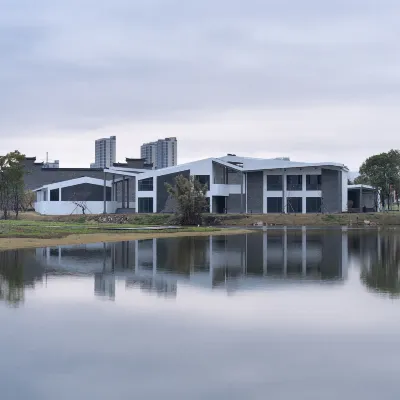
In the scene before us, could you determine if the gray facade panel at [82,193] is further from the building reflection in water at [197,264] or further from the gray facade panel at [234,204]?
the building reflection in water at [197,264]

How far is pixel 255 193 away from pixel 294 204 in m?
5.10

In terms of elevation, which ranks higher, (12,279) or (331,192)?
(331,192)

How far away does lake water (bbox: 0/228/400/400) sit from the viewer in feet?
33.1

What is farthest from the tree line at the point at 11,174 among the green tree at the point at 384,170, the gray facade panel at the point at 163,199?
the green tree at the point at 384,170

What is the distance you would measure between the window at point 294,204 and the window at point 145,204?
58.0 ft

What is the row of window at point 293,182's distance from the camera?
3113 inches

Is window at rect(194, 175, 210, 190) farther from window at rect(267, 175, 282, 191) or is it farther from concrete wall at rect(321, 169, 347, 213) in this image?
concrete wall at rect(321, 169, 347, 213)

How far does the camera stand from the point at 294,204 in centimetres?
7962

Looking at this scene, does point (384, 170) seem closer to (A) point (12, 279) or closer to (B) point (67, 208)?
(B) point (67, 208)

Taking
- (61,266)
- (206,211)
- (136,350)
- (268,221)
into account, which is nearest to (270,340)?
(136,350)

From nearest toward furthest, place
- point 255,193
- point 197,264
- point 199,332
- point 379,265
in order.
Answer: point 199,332 < point 379,265 < point 197,264 < point 255,193

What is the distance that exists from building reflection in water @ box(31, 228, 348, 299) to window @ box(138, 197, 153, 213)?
41321 mm

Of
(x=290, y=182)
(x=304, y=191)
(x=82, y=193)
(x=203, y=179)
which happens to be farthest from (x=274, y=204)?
(x=82, y=193)

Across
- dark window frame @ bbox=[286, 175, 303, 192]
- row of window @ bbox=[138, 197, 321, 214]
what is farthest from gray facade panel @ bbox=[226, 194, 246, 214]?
dark window frame @ bbox=[286, 175, 303, 192]
